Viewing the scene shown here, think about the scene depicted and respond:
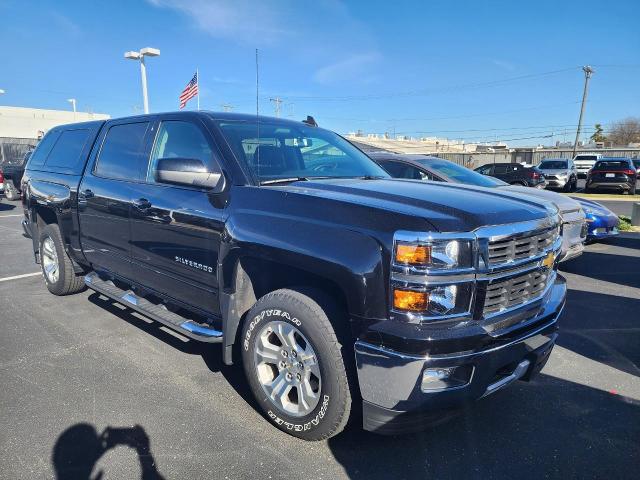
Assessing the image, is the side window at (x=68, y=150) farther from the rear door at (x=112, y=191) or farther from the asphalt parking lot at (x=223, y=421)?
the asphalt parking lot at (x=223, y=421)

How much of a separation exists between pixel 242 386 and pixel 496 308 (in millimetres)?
1946

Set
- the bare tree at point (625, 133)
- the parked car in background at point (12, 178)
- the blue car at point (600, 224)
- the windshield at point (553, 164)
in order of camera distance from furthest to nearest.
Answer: the bare tree at point (625, 133), the windshield at point (553, 164), the parked car in background at point (12, 178), the blue car at point (600, 224)

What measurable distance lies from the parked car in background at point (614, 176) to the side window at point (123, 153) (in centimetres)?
2151

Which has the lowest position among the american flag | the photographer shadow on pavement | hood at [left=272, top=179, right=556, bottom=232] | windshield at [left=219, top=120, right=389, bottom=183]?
the photographer shadow on pavement

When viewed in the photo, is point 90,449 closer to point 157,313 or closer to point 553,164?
point 157,313

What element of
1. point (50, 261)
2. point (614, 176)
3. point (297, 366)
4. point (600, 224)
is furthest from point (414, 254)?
point (614, 176)

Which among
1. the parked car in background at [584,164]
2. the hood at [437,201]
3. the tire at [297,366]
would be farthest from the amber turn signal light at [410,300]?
the parked car in background at [584,164]

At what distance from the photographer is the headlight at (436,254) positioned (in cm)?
224

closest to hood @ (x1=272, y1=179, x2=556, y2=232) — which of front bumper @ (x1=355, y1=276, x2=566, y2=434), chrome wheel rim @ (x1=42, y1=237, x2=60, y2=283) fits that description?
front bumper @ (x1=355, y1=276, x2=566, y2=434)

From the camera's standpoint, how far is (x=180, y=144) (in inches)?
143

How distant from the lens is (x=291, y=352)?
9.04 feet

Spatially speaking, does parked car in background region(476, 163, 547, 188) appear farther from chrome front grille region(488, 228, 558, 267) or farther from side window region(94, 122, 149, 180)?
chrome front grille region(488, 228, 558, 267)

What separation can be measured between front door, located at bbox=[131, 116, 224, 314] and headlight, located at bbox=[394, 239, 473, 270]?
131 centimetres

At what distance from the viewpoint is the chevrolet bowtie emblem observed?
2.79 m
